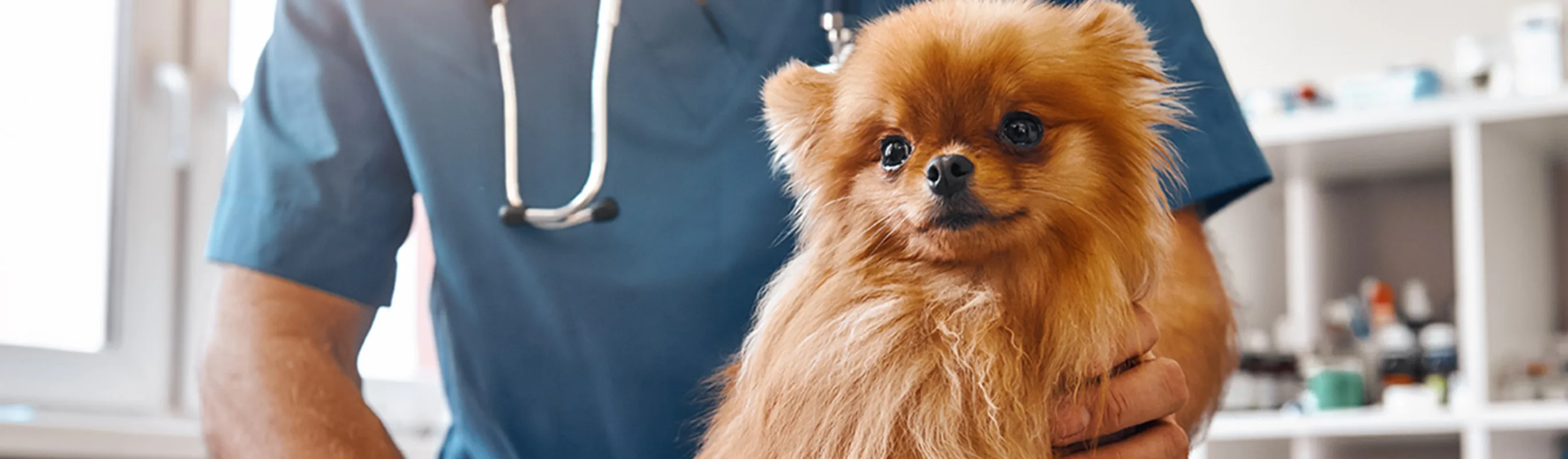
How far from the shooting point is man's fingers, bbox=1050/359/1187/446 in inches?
22.4

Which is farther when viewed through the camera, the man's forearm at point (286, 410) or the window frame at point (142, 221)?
the window frame at point (142, 221)

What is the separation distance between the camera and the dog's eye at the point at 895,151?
0.55m

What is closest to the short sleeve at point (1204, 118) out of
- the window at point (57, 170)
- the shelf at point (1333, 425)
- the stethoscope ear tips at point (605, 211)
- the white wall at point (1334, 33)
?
the stethoscope ear tips at point (605, 211)

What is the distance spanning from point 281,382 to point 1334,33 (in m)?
2.20

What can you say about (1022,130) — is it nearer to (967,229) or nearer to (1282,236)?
(967,229)

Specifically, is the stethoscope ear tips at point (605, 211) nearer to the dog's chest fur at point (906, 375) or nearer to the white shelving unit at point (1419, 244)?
the dog's chest fur at point (906, 375)

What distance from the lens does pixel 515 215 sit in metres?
0.87

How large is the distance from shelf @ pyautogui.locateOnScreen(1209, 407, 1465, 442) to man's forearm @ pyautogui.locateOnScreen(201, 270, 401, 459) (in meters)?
1.33

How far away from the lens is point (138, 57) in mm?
1854

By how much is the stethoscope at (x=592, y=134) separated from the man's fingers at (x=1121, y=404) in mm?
266

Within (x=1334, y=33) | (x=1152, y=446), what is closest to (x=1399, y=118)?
(x=1334, y=33)

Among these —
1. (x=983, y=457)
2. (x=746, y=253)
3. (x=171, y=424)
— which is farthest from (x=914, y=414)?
(x=171, y=424)

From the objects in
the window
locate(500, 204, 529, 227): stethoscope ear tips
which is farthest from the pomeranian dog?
the window

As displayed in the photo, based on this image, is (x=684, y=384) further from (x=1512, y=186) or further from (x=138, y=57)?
(x=1512, y=186)
